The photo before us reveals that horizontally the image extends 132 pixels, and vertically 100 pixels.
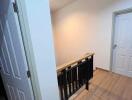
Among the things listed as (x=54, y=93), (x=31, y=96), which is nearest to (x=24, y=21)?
(x=31, y=96)

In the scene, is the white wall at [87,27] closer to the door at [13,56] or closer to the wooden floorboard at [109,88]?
the wooden floorboard at [109,88]

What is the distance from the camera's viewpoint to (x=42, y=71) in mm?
1230

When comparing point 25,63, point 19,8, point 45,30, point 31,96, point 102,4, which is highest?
point 102,4

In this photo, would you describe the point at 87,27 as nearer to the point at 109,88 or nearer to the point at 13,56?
the point at 109,88

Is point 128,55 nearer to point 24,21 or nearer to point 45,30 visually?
point 45,30

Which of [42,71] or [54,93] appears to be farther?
[54,93]

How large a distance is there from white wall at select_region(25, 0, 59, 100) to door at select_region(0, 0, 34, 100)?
0.15m

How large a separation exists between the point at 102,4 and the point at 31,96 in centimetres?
315

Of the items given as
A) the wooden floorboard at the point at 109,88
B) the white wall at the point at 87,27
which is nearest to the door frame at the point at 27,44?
the wooden floorboard at the point at 109,88

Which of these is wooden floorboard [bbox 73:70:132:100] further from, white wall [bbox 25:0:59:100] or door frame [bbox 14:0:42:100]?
door frame [bbox 14:0:42:100]

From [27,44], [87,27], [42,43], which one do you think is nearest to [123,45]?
[87,27]

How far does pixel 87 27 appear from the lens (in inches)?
145

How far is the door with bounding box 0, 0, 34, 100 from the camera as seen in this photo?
109cm

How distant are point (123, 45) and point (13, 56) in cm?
295
